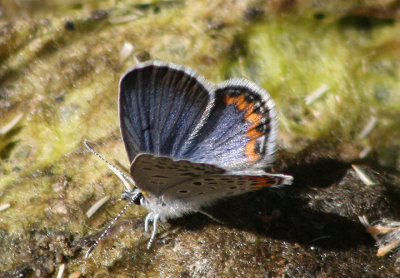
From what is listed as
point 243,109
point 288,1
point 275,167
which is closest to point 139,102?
point 243,109

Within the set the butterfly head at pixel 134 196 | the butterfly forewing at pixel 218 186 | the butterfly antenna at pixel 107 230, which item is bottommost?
the butterfly antenna at pixel 107 230

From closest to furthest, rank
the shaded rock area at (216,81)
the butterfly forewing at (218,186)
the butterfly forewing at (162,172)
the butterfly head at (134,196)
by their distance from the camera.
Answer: the butterfly forewing at (162,172)
the butterfly forewing at (218,186)
the shaded rock area at (216,81)
the butterfly head at (134,196)

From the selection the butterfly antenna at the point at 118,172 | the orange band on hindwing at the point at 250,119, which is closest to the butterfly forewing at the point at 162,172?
the butterfly antenna at the point at 118,172

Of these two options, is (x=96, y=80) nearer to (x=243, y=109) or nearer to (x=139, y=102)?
(x=139, y=102)

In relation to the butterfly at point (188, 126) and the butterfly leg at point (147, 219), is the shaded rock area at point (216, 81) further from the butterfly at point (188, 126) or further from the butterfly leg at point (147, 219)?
the butterfly at point (188, 126)

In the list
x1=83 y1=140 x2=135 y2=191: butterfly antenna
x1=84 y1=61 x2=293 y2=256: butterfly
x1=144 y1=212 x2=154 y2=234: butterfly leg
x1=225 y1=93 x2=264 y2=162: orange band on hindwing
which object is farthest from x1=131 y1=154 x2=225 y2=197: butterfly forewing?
x1=225 y1=93 x2=264 y2=162: orange band on hindwing

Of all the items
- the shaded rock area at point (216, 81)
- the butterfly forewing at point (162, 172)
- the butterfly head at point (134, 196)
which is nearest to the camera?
the butterfly forewing at point (162, 172)

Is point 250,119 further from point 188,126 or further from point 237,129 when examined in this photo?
point 188,126
